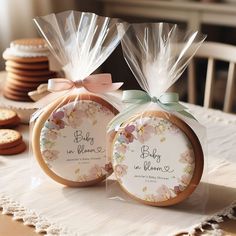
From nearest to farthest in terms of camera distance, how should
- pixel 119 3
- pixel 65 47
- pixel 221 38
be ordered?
pixel 65 47, pixel 119 3, pixel 221 38

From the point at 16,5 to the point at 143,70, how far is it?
4.86 ft

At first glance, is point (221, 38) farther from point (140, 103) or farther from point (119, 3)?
point (140, 103)

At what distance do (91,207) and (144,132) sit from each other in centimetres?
17

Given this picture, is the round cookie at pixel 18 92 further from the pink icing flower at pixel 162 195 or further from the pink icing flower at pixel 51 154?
the pink icing flower at pixel 162 195

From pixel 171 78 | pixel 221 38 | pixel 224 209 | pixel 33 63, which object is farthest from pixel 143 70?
pixel 221 38

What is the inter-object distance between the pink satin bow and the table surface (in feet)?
0.55

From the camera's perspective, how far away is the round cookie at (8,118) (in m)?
1.20

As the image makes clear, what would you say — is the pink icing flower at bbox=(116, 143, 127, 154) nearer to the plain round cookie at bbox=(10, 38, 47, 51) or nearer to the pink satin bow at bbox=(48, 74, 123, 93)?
the pink satin bow at bbox=(48, 74, 123, 93)

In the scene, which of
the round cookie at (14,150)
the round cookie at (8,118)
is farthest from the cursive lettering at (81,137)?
the round cookie at (8,118)

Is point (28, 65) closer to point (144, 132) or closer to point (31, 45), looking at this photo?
point (31, 45)

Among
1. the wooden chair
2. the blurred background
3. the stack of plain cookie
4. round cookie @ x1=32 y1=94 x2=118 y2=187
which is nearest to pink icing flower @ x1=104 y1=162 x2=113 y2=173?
round cookie @ x1=32 y1=94 x2=118 y2=187

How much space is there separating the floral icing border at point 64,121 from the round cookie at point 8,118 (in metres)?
0.33

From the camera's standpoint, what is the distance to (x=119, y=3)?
2.55m

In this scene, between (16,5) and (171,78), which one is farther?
→ (16,5)
